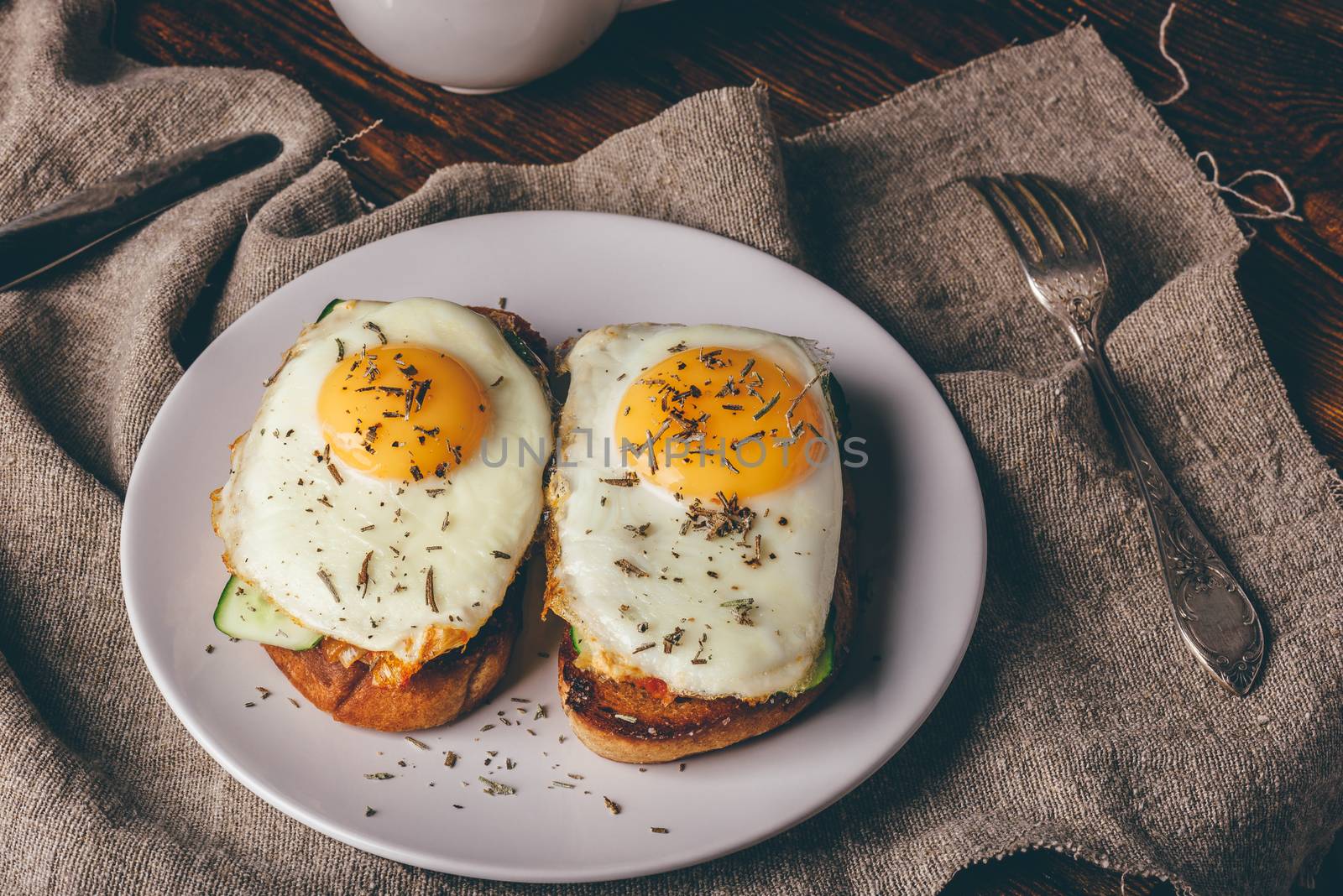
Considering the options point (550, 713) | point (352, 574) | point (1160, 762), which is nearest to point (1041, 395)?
point (1160, 762)

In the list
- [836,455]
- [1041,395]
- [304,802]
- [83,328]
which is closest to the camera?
[304,802]

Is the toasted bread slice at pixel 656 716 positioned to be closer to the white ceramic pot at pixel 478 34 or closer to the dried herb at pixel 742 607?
the dried herb at pixel 742 607

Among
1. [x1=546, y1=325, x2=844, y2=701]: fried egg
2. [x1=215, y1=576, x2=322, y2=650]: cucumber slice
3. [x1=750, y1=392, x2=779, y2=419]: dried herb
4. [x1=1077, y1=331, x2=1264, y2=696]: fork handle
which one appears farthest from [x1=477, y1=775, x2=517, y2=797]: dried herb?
[x1=1077, y1=331, x2=1264, y2=696]: fork handle

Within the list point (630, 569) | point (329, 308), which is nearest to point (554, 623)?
point (630, 569)

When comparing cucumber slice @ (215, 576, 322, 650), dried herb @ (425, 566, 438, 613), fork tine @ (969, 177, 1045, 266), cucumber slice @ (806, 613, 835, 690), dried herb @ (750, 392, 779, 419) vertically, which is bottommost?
cucumber slice @ (215, 576, 322, 650)

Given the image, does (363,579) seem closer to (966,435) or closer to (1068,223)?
(966,435)

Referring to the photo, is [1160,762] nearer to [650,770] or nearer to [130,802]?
[650,770]

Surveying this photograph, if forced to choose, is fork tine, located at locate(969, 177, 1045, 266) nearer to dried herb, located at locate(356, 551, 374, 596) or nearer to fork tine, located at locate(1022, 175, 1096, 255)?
fork tine, located at locate(1022, 175, 1096, 255)
